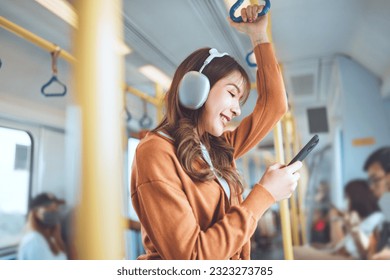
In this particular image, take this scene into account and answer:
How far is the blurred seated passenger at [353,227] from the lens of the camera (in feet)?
4.36

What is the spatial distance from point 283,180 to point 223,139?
0.23m

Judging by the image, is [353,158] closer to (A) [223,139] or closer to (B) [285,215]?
(B) [285,215]

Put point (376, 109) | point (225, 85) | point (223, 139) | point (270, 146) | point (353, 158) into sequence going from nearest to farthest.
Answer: point (225, 85)
point (223, 139)
point (270, 146)
point (376, 109)
point (353, 158)

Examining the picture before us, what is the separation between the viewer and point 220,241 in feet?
2.40

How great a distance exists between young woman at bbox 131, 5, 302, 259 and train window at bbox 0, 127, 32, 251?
0.64m

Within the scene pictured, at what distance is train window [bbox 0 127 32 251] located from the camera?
1248mm

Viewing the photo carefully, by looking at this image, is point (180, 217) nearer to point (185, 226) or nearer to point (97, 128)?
point (185, 226)

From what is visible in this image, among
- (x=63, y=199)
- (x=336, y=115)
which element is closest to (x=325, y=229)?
(x=336, y=115)

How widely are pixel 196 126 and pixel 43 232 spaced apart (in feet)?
2.49

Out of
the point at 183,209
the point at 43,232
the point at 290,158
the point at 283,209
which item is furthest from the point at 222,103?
the point at 43,232

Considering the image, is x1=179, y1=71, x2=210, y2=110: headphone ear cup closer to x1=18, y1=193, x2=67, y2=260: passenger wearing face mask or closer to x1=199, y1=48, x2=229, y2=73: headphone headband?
x1=199, y1=48, x2=229, y2=73: headphone headband

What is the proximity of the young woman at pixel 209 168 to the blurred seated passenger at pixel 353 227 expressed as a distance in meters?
0.53

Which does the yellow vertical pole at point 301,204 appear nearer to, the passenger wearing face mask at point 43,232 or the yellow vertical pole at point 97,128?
the yellow vertical pole at point 97,128

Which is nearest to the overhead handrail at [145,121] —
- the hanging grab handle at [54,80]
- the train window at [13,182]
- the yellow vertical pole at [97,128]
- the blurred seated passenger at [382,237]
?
the hanging grab handle at [54,80]
